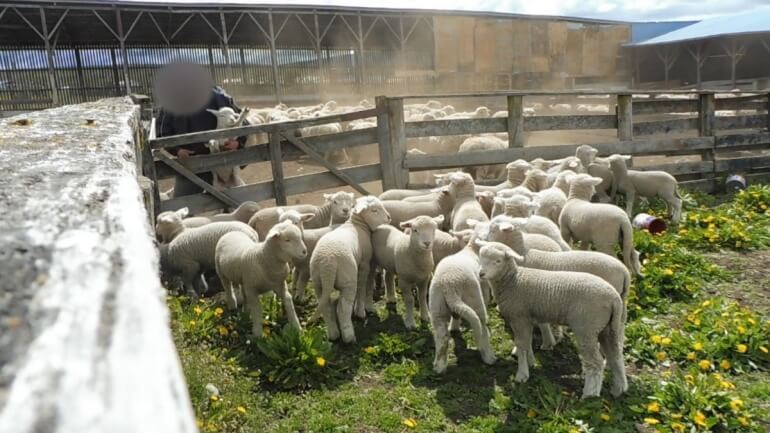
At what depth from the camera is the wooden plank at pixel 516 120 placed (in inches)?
346

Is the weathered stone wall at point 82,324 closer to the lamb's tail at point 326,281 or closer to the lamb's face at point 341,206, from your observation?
the lamb's tail at point 326,281

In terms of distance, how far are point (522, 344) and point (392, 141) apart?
4.66 metres

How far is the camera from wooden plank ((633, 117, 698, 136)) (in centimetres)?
981

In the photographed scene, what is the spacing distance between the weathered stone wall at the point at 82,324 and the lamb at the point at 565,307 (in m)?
3.29

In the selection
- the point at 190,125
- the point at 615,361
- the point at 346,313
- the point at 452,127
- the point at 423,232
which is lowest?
the point at 615,361

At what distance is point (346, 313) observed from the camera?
502 cm

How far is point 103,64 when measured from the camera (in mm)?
26875

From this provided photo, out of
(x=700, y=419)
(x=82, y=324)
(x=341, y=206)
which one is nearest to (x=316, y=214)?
(x=341, y=206)

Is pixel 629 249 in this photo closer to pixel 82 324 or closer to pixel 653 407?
pixel 653 407

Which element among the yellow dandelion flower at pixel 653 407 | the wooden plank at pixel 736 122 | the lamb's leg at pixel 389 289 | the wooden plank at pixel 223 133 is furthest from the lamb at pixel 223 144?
the wooden plank at pixel 736 122

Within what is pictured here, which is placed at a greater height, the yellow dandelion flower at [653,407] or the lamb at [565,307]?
the lamb at [565,307]

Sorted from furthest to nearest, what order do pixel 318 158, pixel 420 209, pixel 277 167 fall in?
pixel 318 158 → pixel 277 167 → pixel 420 209

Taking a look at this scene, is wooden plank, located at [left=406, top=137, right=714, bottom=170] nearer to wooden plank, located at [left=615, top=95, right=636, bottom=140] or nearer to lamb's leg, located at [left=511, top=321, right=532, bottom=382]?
wooden plank, located at [left=615, top=95, right=636, bottom=140]

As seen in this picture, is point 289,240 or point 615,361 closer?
point 615,361
